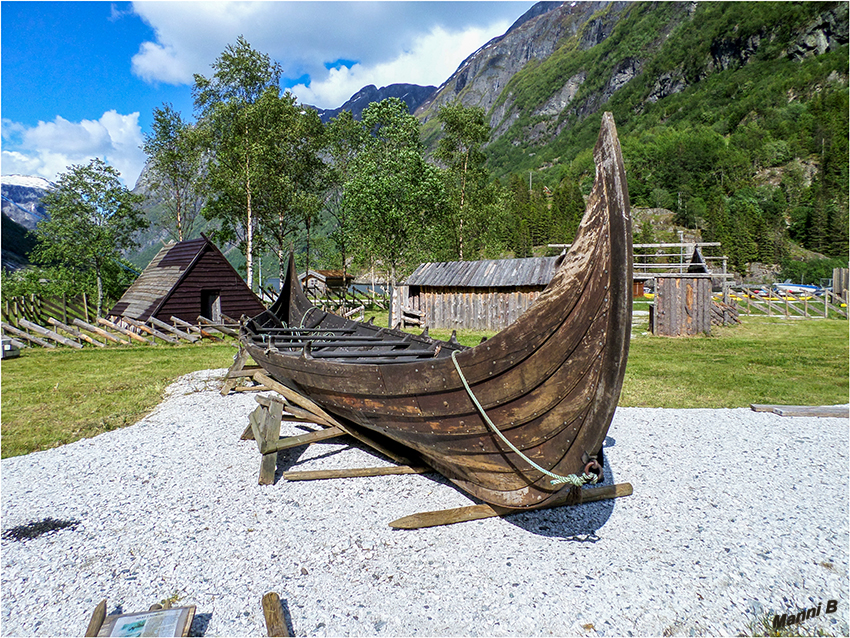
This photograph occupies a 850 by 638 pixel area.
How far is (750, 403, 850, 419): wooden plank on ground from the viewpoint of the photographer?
8016 mm

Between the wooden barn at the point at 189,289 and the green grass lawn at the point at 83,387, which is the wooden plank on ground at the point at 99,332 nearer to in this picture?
the green grass lawn at the point at 83,387

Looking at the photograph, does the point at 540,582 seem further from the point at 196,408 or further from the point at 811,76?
the point at 811,76

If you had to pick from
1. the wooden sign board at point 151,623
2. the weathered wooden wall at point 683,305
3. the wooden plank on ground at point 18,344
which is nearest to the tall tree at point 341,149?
the wooden plank on ground at point 18,344

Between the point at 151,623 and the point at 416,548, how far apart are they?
216 centimetres

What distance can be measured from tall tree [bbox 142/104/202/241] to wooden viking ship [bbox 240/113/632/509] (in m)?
32.0

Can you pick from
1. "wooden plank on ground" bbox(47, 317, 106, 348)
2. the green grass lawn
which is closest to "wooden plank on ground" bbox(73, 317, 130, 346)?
"wooden plank on ground" bbox(47, 317, 106, 348)

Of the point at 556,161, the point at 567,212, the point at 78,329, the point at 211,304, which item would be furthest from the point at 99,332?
the point at 556,161

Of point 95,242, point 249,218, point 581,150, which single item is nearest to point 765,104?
point 581,150

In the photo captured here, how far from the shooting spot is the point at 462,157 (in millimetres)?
32719

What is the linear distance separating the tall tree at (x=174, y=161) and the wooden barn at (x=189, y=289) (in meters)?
11.4

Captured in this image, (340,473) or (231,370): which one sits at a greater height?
(231,370)

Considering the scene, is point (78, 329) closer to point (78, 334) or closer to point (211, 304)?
point (78, 334)

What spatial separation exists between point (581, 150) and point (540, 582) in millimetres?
163898

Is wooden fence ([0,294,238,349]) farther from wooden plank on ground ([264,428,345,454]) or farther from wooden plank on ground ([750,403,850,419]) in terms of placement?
wooden plank on ground ([750,403,850,419])
